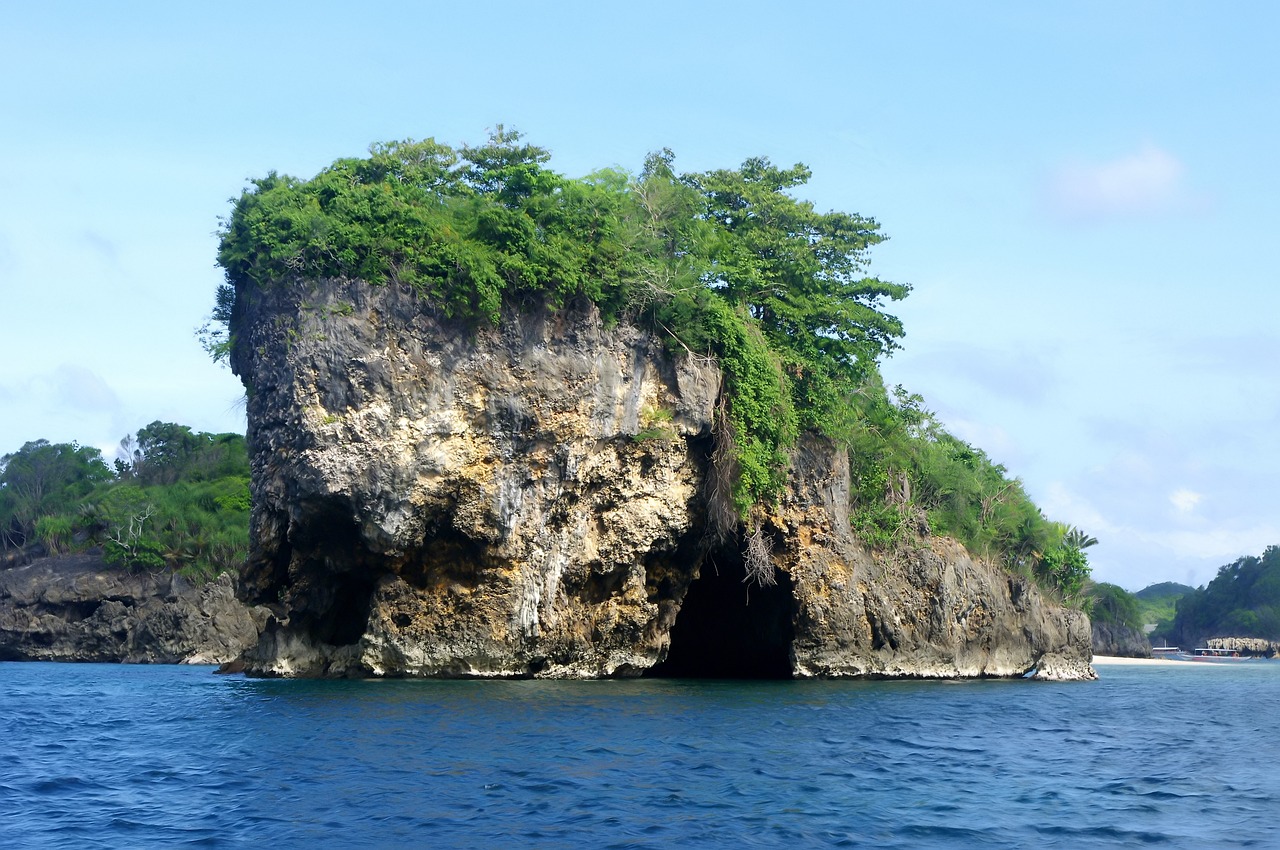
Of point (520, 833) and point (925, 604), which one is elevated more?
point (925, 604)

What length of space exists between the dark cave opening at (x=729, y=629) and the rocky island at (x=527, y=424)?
3.93 ft

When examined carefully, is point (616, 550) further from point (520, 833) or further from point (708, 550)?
point (520, 833)

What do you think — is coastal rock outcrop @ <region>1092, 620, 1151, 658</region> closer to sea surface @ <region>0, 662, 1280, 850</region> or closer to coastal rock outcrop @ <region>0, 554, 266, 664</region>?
coastal rock outcrop @ <region>0, 554, 266, 664</region>

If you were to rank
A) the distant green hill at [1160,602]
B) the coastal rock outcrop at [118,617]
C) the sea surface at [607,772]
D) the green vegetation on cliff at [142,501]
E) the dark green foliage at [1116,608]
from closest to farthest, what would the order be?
1. the sea surface at [607,772]
2. the coastal rock outcrop at [118,617]
3. the green vegetation on cliff at [142,501]
4. the dark green foliage at [1116,608]
5. the distant green hill at [1160,602]

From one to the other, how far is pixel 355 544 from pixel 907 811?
1827 centimetres

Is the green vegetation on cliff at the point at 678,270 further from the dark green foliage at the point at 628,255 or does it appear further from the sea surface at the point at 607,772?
the sea surface at the point at 607,772

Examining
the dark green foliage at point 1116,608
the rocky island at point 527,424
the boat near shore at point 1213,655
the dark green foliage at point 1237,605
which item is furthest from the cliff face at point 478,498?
the dark green foliage at point 1237,605

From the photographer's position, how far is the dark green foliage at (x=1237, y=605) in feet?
326

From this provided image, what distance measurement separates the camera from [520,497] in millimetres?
27891

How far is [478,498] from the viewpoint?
27.5m

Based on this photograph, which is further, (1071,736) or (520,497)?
(520,497)

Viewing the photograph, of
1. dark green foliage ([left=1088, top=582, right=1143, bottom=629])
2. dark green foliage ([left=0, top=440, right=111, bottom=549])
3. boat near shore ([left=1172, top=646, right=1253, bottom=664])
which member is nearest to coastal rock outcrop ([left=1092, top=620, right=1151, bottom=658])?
dark green foliage ([left=1088, top=582, right=1143, bottom=629])

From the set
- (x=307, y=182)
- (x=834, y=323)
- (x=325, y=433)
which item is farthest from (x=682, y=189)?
(x=325, y=433)

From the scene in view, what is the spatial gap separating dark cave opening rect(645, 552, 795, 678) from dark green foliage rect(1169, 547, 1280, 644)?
3153 inches
